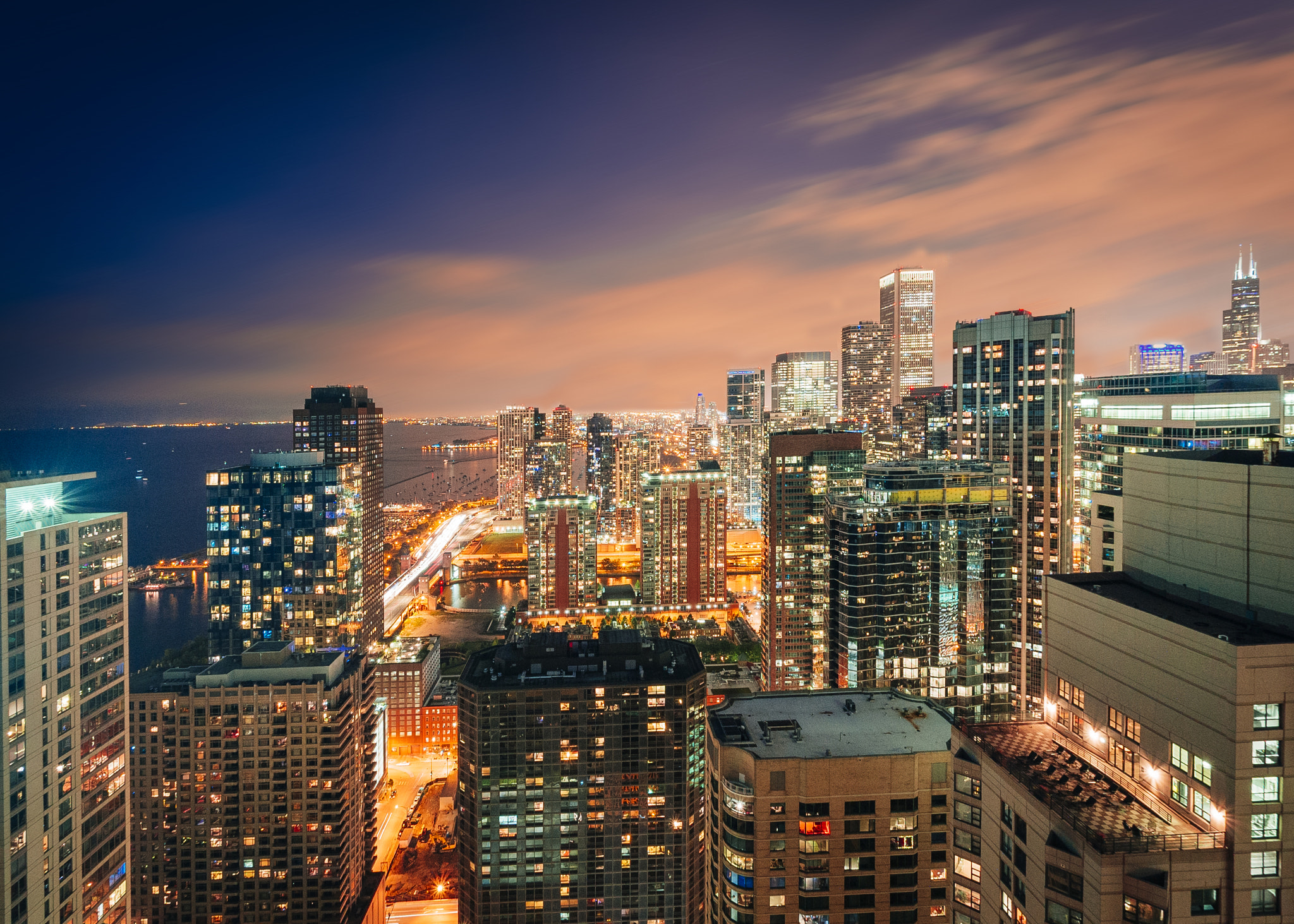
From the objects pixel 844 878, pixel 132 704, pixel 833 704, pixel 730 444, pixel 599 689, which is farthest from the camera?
pixel 730 444

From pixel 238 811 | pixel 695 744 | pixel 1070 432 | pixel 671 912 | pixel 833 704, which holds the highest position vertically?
pixel 1070 432

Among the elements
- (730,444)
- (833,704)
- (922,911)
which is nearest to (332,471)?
(833,704)

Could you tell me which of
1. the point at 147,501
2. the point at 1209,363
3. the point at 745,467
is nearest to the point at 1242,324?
the point at 1209,363

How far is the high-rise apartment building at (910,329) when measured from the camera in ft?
515

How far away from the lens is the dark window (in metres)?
9.70

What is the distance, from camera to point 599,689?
34938mm

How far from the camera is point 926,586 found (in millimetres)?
43688

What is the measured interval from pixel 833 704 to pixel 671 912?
18782 millimetres

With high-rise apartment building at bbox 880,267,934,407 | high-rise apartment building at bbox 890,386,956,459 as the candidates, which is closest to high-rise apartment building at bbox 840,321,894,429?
high-rise apartment building at bbox 880,267,934,407

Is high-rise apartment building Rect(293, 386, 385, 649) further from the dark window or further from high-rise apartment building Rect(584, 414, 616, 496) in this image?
high-rise apartment building Rect(584, 414, 616, 496)

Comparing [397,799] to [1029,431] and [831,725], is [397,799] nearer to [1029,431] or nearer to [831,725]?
[831,725]

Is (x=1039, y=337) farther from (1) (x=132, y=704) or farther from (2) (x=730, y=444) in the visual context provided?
(2) (x=730, y=444)

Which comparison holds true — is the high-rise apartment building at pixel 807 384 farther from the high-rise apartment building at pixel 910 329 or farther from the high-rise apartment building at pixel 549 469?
the high-rise apartment building at pixel 549 469

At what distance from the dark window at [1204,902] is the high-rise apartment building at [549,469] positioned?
145m
